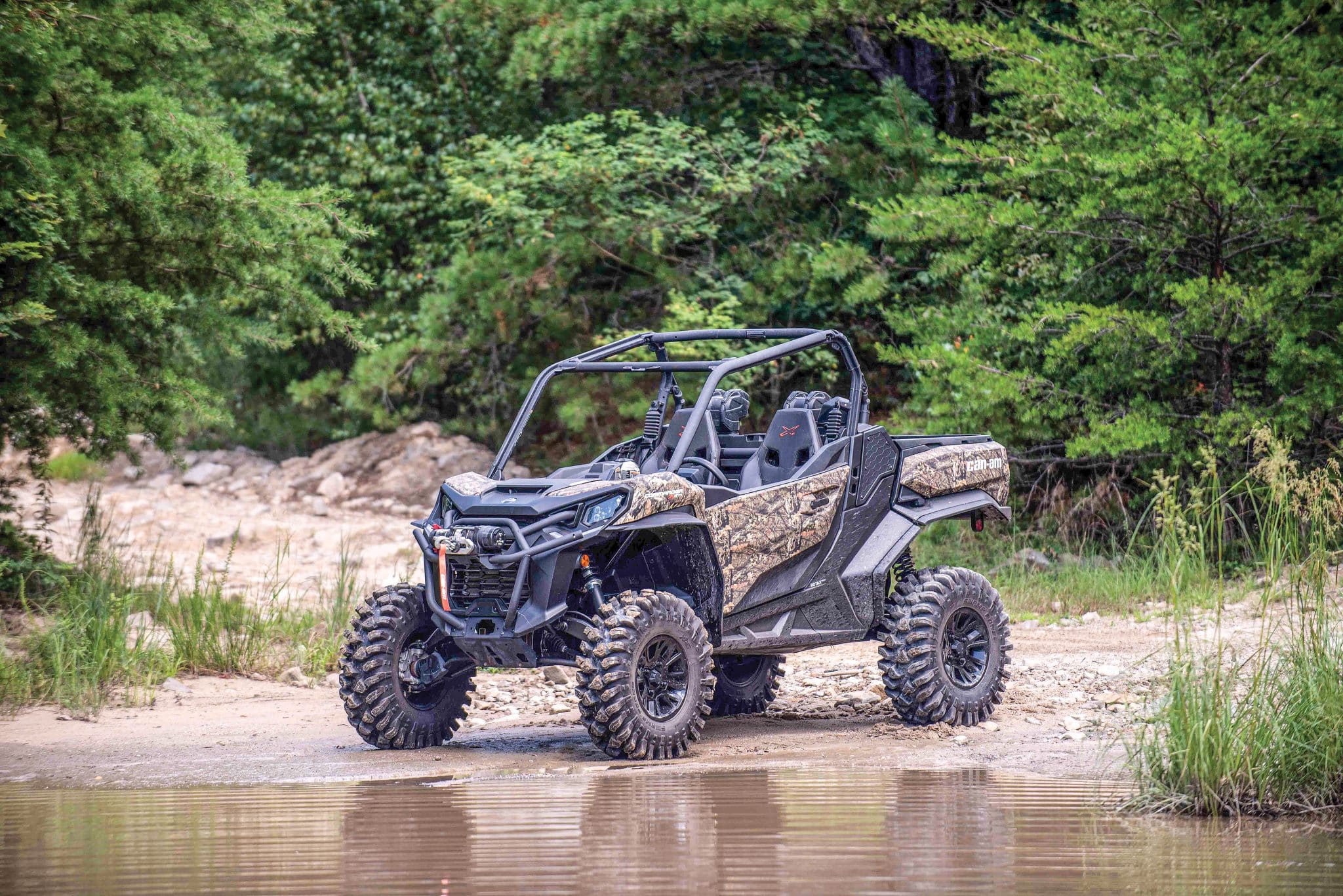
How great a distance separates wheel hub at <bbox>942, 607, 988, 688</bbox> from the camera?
29.5 feet

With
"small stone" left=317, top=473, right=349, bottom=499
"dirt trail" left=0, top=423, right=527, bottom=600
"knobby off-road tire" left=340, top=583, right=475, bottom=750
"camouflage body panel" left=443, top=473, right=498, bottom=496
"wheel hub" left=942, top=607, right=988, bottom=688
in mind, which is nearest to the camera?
"camouflage body panel" left=443, top=473, right=498, bottom=496

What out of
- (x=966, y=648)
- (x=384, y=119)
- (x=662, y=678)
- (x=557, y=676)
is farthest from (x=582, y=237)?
(x=662, y=678)

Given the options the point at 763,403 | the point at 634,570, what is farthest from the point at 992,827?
the point at 763,403

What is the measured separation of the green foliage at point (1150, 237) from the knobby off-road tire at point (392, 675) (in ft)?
24.5

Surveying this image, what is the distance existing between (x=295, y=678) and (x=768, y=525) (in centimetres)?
404

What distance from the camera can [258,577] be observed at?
1505 centimetres

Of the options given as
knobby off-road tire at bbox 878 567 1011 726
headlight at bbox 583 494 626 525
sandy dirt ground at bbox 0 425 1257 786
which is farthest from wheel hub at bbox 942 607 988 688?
headlight at bbox 583 494 626 525

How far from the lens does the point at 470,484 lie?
8.24m

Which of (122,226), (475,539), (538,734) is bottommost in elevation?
(538,734)

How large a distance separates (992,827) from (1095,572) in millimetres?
8435

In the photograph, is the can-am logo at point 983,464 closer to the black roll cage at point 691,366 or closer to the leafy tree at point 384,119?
the black roll cage at point 691,366

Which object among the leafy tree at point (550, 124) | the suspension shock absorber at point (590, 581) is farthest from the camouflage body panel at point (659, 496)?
the leafy tree at point (550, 124)

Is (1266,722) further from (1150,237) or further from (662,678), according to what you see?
(1150,237)

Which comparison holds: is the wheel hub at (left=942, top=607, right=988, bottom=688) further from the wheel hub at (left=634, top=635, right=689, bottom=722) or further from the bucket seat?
the wheel hub at (left=634, top=635, right=689, bottom=722)
